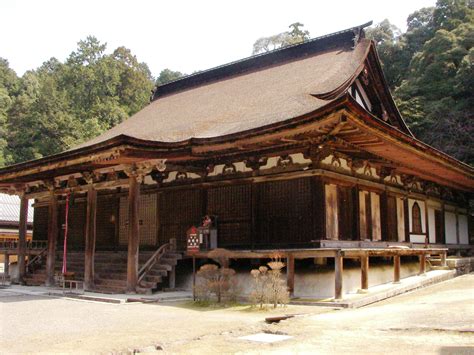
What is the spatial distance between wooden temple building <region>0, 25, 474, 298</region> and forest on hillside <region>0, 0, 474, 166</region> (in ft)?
47.1

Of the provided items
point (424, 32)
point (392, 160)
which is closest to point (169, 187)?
point (392, 160)

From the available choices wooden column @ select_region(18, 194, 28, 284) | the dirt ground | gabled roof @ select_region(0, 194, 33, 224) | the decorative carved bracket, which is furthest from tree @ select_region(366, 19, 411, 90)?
the dirt ground

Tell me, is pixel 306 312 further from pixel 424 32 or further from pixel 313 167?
pixel 424 32

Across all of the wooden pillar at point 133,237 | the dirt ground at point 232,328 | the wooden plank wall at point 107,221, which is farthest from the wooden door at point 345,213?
the wooden plank wall at point 107,221

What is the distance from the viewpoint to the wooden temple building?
12.6m

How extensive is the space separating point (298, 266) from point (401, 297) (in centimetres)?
272

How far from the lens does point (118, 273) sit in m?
15.0

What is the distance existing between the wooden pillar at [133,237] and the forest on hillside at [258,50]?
2315 cm

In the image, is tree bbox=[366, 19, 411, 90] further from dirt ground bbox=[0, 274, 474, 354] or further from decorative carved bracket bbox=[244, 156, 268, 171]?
dirt ground bbox=[0, 274, 474, 354]

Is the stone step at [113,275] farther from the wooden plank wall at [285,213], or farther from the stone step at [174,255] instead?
the wooden plank wall at [285,213]

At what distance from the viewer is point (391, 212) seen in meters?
17.6

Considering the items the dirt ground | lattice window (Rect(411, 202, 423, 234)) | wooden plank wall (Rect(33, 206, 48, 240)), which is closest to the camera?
the dirt ground

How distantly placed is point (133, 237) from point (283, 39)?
65632 millimetres

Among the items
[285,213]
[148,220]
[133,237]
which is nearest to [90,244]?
A: [133,237]
